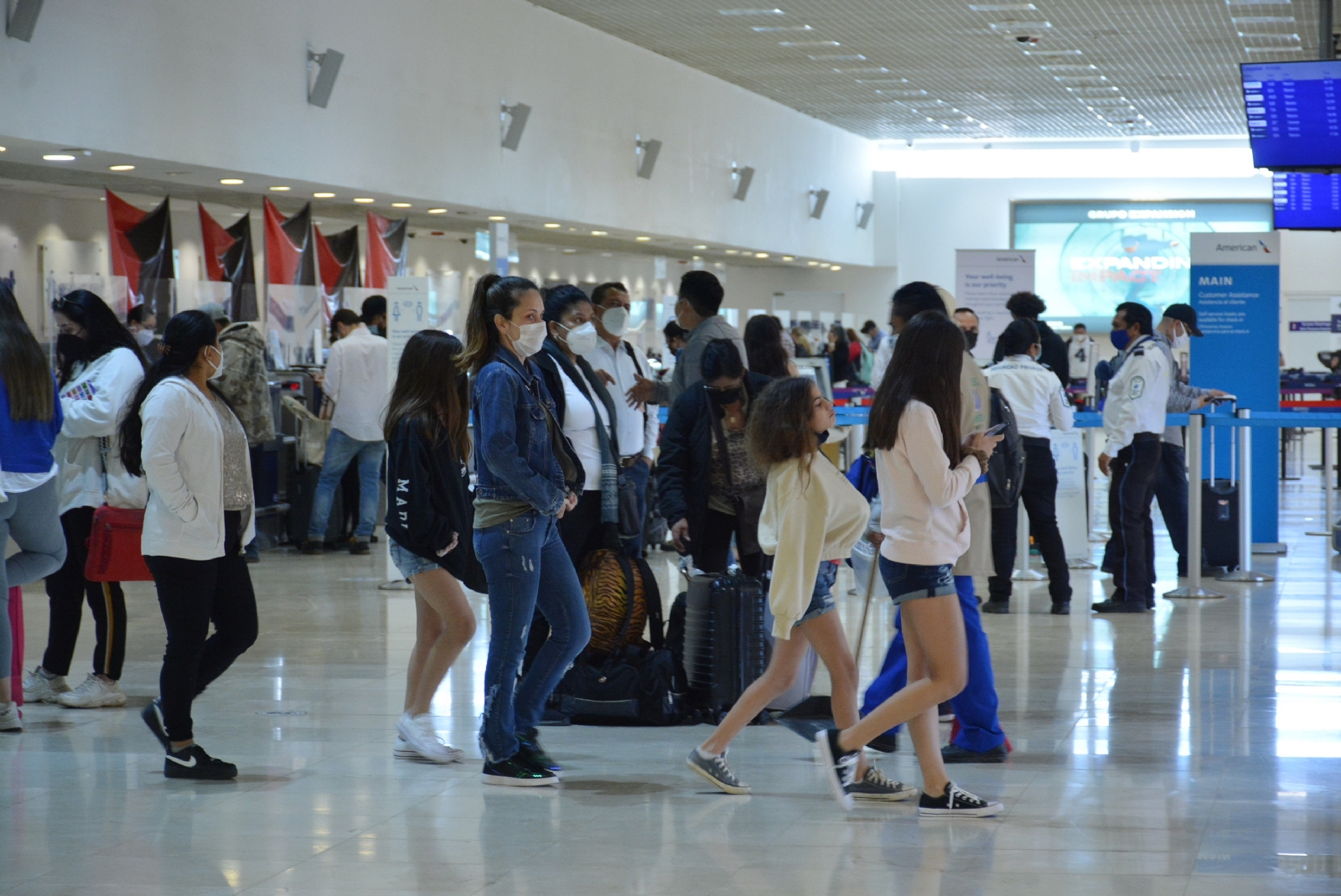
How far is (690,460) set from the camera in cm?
510

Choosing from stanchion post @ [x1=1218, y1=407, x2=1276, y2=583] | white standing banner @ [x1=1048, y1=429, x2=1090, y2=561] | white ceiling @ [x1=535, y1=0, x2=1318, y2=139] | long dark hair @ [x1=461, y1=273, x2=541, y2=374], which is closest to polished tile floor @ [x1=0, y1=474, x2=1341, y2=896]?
long dark hair @ [x1=461, y1=273, x2=541, y2=374]

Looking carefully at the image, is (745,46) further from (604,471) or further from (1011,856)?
(1011,856)

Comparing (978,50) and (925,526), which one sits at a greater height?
(978,50)

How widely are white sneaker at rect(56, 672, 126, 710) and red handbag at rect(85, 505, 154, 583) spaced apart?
0.47 m

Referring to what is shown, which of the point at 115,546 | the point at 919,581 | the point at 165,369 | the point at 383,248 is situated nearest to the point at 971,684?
the point at 919,581

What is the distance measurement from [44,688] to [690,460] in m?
2.61

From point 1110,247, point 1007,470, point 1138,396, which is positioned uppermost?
point 1110,247

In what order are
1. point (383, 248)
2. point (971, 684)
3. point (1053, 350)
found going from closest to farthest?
point (971, 684) → point (1053, 350) → point (383, 248)

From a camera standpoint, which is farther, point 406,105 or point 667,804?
point 406,105

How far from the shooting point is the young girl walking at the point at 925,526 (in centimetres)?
401

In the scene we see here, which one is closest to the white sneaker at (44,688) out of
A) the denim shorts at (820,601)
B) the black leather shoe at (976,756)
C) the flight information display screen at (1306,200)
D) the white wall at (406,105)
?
the denim shorts at (820,601)

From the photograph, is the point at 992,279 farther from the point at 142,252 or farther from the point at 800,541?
the point at 800,541

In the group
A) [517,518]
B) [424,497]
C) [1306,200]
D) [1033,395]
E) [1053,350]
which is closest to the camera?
[517,518]

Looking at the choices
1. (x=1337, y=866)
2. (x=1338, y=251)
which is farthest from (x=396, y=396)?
(x=1338, y=251)
